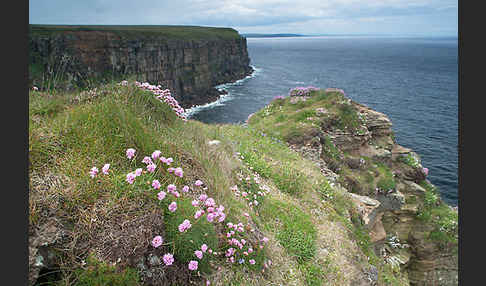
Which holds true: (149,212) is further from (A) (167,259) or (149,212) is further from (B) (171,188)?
(A) (167,259)

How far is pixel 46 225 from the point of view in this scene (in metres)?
3.23

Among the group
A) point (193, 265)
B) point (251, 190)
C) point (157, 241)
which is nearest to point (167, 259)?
point (157, 241)

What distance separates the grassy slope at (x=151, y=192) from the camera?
137 inches

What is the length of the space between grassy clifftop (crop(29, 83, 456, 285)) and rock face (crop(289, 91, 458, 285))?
5.38 meters

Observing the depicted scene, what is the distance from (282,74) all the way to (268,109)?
91061 mm

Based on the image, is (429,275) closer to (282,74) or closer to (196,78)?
(196,78)

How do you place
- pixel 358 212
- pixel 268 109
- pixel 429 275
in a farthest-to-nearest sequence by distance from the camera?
pixel 268 109, pixel 429 275, pixel 358 212

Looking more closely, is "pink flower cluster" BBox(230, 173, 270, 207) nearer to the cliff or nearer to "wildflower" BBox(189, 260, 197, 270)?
"wildflower" BBox(189, 260, 197, 270)

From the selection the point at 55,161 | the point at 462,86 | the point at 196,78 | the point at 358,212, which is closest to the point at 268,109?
the point at 358,212

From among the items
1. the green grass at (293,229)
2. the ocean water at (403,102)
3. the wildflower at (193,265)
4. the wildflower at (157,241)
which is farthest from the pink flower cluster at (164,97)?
the ocean water at (403,102)

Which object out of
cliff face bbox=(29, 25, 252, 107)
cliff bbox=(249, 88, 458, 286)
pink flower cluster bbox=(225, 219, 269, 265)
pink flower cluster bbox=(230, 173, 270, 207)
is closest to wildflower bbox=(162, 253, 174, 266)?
pink flower cluster bbox=(225, 219, 269, 265)

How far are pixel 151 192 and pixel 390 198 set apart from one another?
43.9ft

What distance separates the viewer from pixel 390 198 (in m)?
14.0

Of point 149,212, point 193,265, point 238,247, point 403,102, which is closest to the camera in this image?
point 193,265
